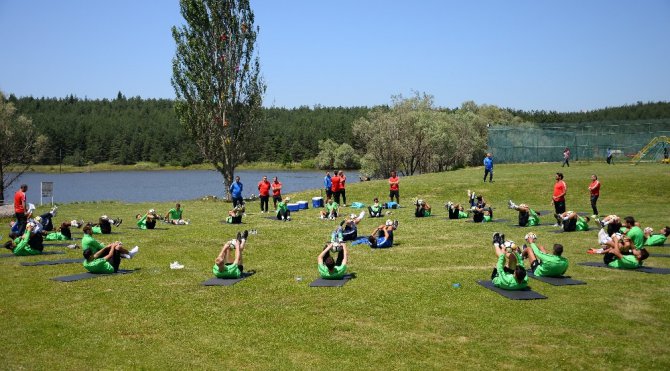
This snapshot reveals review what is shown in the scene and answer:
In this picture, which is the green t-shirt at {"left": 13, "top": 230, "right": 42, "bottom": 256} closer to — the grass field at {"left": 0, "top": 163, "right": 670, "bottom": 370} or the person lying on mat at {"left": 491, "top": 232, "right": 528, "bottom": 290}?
the grass field at {"left": 0, "top": 163, "right": 670, "bottom": 370}

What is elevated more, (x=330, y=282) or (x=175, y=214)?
(x=175, y=214)

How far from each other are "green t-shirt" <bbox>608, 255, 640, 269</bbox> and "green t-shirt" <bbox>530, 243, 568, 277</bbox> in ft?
6.61

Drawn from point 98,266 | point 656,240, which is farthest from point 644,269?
point 98,266

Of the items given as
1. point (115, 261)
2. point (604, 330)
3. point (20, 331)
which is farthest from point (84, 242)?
point (604, 330)

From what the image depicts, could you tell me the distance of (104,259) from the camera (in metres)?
15.5

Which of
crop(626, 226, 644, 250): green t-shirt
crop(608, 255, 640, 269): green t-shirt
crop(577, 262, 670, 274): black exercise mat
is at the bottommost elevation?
crop(577, 262, 670, 274): black exercise mat

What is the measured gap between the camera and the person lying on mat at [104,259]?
15320 mm

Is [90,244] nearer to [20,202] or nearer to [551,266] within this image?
[20,202]

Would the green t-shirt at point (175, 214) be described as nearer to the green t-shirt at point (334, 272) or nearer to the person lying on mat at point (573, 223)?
the green t-shirt at point (334, 272)

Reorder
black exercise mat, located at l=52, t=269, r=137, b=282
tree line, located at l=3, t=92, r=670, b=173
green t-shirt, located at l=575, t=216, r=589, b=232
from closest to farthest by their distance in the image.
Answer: black exercise mat, located at l=52, t=269, r=137, b=282
green t-shirt, located at l=575, t=216, r=589, b=232
tree line, located at l=3, t=92, r=670, b=173

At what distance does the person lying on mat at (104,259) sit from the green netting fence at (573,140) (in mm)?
48121

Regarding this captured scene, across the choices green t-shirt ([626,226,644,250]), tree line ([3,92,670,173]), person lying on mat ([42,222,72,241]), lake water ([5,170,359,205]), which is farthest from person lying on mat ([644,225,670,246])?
tree line ([3,92,670,173])

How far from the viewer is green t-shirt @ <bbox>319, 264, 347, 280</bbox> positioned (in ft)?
47.1

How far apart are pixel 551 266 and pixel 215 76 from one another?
118 ft
